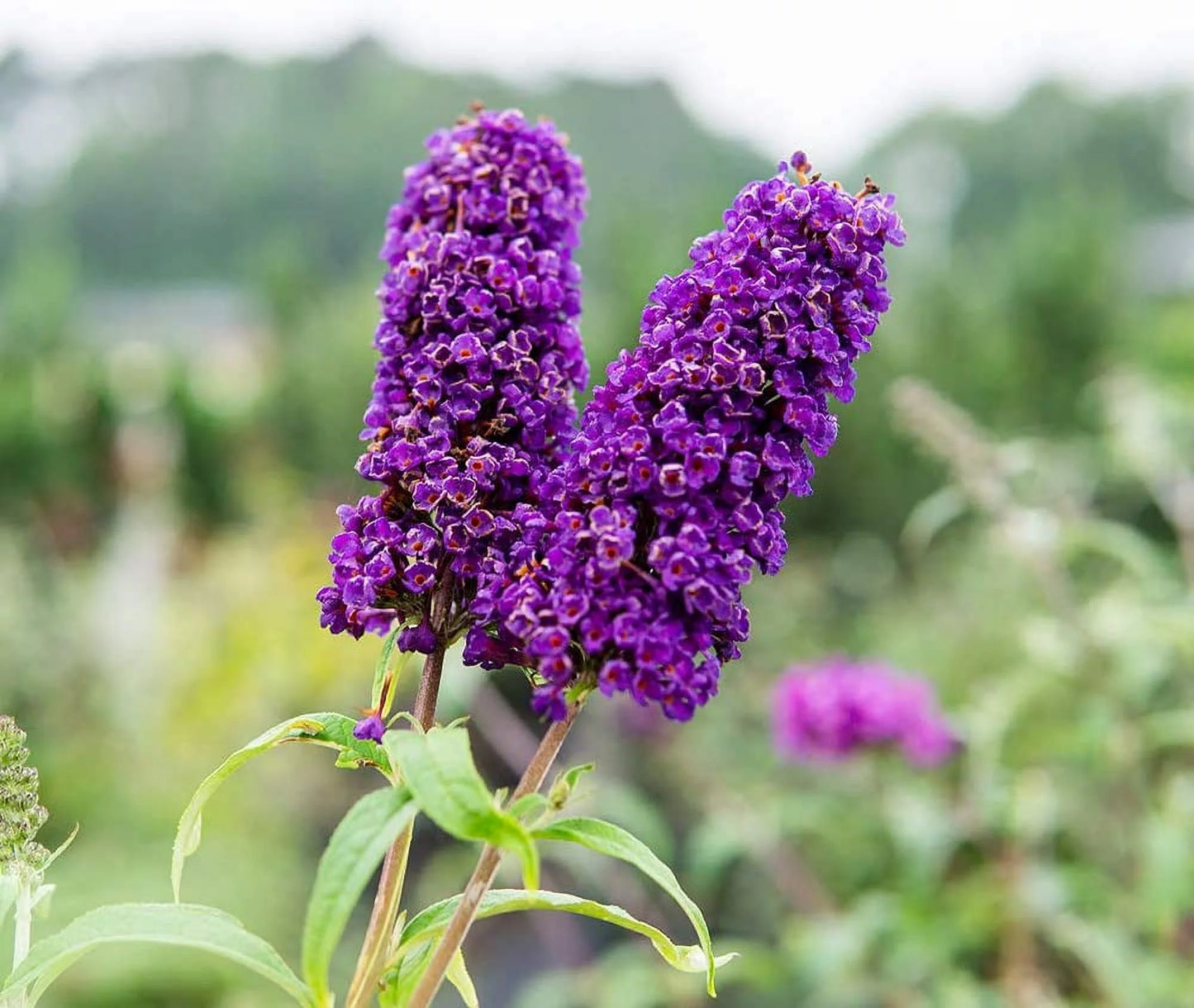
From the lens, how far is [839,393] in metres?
1.27

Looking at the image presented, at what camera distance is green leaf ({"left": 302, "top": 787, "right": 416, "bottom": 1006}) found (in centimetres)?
104

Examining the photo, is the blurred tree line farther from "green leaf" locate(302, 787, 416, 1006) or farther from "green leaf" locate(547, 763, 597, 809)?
"green leaf" locate(302, 787, 416, 1006)

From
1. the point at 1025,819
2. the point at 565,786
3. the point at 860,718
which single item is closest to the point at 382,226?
the point at 860,718

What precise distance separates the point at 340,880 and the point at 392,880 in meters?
0.24

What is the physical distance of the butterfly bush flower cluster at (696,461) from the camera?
3.88 feet

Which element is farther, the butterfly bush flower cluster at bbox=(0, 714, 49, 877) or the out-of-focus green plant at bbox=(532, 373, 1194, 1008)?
the out-of-focus green plant at bbox=(532, 373, 1194, 1008)

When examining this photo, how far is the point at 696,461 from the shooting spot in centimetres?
118

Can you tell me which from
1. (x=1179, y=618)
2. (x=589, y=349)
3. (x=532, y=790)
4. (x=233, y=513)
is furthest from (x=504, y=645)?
(x=233, y=513)

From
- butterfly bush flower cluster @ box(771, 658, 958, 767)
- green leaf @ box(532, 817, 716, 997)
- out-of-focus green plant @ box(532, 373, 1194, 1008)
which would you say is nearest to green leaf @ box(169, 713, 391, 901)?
green leaf @ box(532, 817, 716, 997)

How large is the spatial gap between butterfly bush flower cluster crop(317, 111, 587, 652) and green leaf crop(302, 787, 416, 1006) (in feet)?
0.82

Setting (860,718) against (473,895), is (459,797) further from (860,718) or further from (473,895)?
(860,718)

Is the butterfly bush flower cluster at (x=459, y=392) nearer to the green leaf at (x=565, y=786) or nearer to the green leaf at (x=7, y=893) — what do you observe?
the green leaf at (x=565, y=786)

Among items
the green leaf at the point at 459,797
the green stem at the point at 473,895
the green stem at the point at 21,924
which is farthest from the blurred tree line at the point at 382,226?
the green stem at the point at 21,924

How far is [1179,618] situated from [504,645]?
7.74 ft
